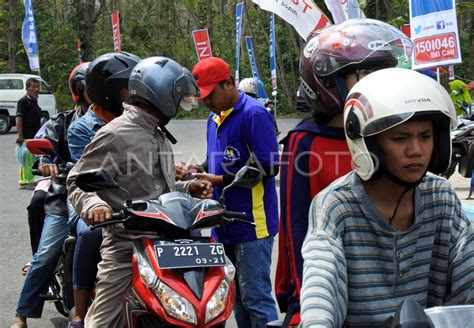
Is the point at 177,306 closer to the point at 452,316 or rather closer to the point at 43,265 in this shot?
the point at 452,316

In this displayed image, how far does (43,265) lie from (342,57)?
3.43m

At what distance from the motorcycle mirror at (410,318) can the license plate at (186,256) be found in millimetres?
2023

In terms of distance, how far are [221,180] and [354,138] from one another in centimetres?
250

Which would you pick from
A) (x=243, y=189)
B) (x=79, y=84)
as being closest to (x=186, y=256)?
(x=243, y=189)

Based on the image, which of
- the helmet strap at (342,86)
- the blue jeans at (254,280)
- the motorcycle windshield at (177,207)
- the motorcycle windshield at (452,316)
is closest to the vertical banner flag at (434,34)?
the blue jeans at (254,280)

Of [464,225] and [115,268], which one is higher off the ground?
[464,225]

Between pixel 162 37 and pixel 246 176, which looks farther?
pixel 162 37

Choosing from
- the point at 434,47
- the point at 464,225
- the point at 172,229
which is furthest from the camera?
the point at 434,47

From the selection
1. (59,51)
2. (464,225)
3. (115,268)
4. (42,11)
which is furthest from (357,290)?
(42,11)

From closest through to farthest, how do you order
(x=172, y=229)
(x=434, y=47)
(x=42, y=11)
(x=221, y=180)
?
(x=172, y=229) → (x=221, y=180) → (x=434, y=47) → (x=42, y=11)

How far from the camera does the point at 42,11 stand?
47.2 meters

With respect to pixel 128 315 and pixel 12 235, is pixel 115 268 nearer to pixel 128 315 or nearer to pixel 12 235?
pixel 128 315

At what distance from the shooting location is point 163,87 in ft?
13.7

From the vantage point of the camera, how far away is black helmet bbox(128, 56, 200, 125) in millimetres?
4176
